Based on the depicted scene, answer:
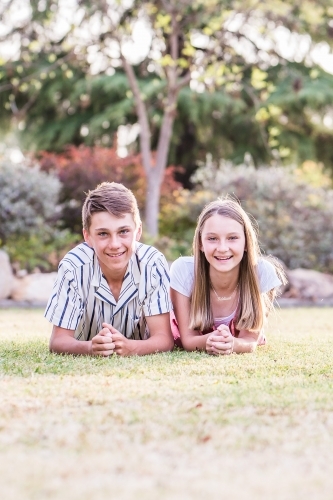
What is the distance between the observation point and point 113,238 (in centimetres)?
470

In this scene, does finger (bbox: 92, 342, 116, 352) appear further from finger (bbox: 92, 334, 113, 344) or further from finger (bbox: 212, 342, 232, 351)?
finger (bbox: 212, 342, 232, 351)

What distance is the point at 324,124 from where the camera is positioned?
1839 cm

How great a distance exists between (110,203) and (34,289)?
18.6 feet

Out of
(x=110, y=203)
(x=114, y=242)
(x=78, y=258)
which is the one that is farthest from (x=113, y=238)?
(x=78, y=258)

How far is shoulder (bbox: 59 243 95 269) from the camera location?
193 inches

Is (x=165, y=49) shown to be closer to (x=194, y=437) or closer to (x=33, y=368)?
(x=33, y=368)

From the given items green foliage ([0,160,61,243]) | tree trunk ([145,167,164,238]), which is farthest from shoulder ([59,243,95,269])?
tree trunk ([145,167,164,238])

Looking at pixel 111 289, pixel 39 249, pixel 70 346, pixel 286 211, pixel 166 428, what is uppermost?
pixel 286 211

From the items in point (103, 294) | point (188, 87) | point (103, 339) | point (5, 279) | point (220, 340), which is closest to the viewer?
point (103, 339)

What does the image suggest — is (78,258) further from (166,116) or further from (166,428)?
(166,116)

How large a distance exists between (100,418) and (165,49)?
539 inches

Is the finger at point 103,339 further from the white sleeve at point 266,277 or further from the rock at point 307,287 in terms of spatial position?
the rock at point 307,287

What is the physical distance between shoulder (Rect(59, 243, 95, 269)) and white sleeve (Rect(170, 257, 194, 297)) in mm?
634

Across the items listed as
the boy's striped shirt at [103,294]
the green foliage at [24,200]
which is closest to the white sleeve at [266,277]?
the boy's striped shirt at [103,294]
